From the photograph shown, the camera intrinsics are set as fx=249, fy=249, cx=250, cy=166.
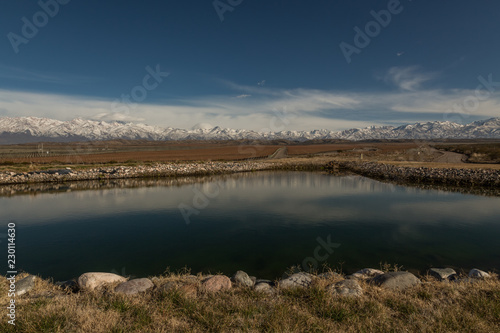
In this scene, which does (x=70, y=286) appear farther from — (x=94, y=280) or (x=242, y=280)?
(x=242, y=280)

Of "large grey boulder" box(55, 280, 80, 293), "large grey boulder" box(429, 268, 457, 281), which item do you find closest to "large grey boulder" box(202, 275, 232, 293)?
"large grey boulder" box(55, 280, 80, 293)

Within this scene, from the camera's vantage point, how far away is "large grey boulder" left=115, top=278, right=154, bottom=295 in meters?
7.31

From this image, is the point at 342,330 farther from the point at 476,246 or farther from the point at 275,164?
the point at 275,164

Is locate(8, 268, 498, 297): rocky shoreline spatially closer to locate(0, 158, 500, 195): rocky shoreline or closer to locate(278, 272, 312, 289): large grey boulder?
locate(278, 272, 312, 289): large grey boulder

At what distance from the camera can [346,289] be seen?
7.06 meters

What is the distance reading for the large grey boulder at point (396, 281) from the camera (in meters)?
7.35

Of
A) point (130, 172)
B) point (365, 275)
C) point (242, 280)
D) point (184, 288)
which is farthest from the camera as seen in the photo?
point (130, 172)

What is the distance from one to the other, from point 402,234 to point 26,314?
56.9 ft

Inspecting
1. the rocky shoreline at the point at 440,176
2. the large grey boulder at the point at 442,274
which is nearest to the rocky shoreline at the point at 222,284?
the large grey boulder at the point at 442,274

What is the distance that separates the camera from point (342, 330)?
17.2 feet

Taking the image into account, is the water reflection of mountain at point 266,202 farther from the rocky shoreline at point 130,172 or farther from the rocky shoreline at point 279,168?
the rocky shoreline at point 279,168

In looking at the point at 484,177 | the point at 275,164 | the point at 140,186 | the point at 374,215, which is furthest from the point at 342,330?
the point at 275,164

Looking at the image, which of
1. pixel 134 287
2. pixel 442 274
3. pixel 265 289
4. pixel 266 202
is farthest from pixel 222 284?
pixel 266 202

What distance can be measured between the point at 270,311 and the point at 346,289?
2.47 meters
